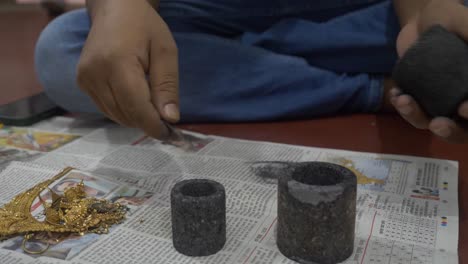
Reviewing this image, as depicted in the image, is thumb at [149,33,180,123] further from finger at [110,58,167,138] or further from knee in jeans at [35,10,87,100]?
knee in jeans at [35,10,87,100]

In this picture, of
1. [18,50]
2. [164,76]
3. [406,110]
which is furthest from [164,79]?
[18,50]

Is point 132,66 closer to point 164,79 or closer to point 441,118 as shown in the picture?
point 164,79

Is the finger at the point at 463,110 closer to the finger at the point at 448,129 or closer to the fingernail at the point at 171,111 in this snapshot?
the finger at the point at 448,129

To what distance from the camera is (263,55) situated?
3.76ft

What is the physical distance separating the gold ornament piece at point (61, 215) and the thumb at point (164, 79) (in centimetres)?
16

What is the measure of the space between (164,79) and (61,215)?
233 mm

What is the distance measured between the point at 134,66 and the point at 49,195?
243 millimetres

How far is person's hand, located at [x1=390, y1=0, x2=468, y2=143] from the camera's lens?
2.32 ft

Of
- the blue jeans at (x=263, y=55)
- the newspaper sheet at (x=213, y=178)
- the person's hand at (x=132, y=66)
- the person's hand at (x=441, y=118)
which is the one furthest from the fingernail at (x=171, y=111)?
the blue jeans at (x=263, y=55)

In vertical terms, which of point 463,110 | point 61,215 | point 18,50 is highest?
point 463,110

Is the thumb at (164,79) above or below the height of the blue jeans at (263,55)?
above

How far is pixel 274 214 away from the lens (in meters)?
0.75

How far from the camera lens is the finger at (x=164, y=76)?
0.74m

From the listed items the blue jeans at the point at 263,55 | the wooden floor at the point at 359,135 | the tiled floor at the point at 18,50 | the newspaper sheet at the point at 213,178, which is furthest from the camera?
the tiled floor at the point at 18,50
